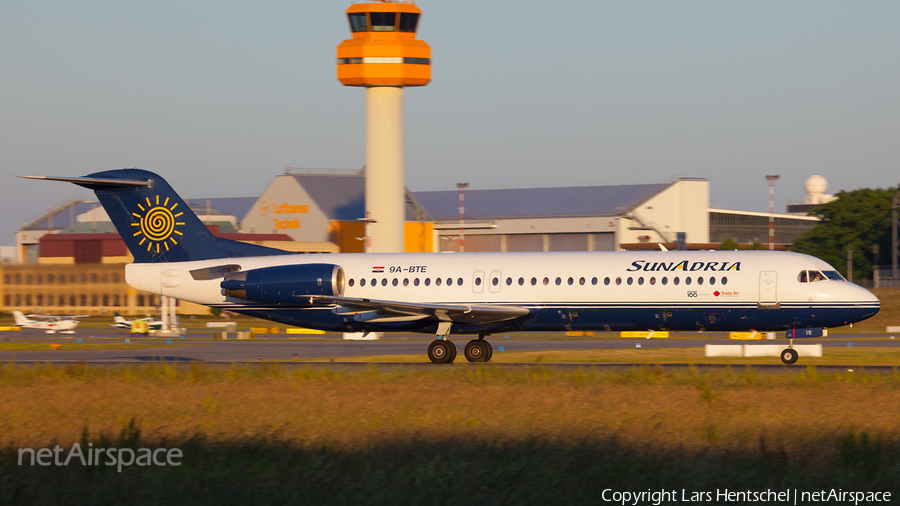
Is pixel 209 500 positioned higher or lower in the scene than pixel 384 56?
lower

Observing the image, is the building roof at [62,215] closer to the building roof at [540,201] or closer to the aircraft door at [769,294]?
the building roof at [540,201]

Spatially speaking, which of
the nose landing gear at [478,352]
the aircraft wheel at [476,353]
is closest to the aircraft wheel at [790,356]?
the nose landing gear at [478,352]

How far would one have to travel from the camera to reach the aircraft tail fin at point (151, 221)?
3022 cm

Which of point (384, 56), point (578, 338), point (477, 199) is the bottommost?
point (578, 338)

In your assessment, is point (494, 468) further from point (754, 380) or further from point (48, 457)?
point (754, 380)

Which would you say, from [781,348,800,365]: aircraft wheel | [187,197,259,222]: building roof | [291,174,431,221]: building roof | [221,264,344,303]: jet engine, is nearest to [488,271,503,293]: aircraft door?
[221,264,344,303]: jet engine

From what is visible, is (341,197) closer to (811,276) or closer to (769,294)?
(769,294)

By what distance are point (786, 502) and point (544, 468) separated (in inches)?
118

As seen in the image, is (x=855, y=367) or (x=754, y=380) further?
(x=855, y=367)

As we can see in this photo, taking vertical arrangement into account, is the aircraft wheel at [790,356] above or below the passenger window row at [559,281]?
below

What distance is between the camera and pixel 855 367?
2644 centimetres

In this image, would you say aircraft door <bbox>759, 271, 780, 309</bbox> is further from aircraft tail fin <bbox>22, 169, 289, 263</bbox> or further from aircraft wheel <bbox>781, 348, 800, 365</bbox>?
aircraft tail fin <bbox>22, 169, 289, 263</bbox>

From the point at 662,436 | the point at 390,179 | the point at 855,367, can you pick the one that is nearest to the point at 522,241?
the point at 390,179

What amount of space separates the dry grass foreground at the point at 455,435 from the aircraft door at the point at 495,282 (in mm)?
7147
